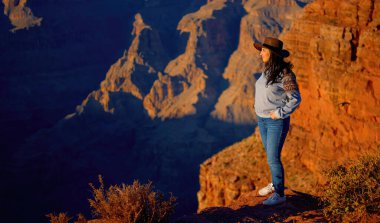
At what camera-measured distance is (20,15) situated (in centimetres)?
9275

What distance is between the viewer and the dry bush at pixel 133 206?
6.98 metres

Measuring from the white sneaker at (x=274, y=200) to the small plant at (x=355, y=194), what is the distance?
1.10 m

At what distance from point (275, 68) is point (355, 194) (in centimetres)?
243

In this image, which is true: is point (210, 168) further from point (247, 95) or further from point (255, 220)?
point (247, 95)

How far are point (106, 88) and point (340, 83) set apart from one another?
67458mm

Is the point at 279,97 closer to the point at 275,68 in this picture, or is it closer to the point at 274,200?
the point at 275,68

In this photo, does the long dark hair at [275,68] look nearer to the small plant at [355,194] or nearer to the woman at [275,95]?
the woman at [275,95]

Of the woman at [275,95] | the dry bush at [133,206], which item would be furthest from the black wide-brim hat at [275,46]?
the dry bush at [133,206]

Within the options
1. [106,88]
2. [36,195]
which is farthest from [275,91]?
[106,88]

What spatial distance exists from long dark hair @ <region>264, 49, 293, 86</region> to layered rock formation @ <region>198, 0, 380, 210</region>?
459 inches

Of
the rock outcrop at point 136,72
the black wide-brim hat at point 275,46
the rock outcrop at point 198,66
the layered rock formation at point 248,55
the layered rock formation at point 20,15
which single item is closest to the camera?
the black wide-brim hat at point 275,46

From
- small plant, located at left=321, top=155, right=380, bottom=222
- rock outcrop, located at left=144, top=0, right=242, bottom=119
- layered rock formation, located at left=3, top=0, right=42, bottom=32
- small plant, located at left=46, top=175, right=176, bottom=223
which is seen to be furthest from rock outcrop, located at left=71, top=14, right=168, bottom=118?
small plant, located at left=321, top=155, right=380, bottom=222

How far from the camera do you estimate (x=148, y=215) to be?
7125 mm

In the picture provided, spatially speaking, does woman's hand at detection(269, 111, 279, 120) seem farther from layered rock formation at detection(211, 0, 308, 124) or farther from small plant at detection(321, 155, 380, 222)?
layered rock formation at detection(211, 0, 308, 124)
